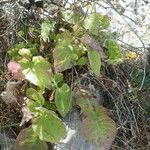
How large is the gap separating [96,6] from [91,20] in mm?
361

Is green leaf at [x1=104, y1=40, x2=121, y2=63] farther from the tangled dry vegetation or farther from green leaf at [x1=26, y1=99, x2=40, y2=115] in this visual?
green leaf at [x1=26, y1=99, x2=40, y2=115]

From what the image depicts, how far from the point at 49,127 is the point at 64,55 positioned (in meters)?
0.37

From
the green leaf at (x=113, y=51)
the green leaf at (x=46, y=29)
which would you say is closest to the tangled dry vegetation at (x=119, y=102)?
the green leaf at (x=113, y=51)

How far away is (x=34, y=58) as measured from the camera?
80.7 inches

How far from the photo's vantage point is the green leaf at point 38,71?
1.96m

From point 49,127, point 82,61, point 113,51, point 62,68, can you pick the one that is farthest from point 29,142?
point 113,51

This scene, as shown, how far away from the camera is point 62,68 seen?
202 cm

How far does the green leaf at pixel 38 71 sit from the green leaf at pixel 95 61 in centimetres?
19

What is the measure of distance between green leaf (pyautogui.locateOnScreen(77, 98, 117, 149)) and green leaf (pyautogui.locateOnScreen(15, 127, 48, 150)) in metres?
0.20

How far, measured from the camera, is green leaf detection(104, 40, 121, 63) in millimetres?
2182

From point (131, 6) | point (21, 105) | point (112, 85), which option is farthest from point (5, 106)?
point (131, 6)

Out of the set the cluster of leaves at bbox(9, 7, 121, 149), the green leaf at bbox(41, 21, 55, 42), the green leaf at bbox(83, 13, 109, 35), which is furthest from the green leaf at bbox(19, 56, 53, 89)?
the green leaf at bbox(83, 13, 109, 35)

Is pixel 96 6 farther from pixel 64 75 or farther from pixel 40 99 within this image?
pixel 40 99

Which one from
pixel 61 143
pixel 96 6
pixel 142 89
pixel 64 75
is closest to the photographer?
pixel 61 143
